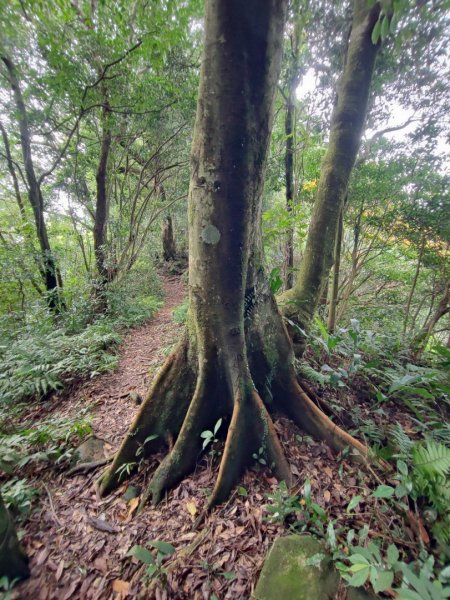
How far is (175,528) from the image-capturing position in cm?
209

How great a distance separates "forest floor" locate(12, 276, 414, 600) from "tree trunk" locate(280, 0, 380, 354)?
5.03 ft

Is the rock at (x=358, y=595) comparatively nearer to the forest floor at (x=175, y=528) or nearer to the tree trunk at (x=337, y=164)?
the forest floor at (x=175, y=528)

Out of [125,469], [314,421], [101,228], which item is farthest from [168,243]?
[314,421]

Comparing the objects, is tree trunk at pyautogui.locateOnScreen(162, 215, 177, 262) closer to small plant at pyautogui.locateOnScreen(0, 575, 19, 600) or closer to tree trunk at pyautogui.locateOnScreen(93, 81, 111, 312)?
tree trunk at pyautogui.locateOnScreen(93, 81, 111, 312)

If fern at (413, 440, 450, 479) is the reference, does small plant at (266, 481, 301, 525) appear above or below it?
below

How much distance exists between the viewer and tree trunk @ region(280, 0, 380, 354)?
3.20 meters

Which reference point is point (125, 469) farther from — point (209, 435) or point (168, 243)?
point (168, 243)

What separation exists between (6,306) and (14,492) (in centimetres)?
661

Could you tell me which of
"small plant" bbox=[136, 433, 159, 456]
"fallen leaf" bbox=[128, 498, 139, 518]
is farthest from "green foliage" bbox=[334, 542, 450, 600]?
"small plant" bbox=[136, 433, 159, 456]

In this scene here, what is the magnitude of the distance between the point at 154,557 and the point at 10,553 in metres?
0.95

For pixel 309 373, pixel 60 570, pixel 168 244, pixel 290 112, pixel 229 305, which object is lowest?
pixel 60 570

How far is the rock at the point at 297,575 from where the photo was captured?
1.50 metres

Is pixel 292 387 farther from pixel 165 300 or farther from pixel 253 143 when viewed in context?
pixel 165 300

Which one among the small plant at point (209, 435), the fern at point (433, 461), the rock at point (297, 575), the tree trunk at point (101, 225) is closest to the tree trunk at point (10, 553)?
the small plant at point (209, 435)
